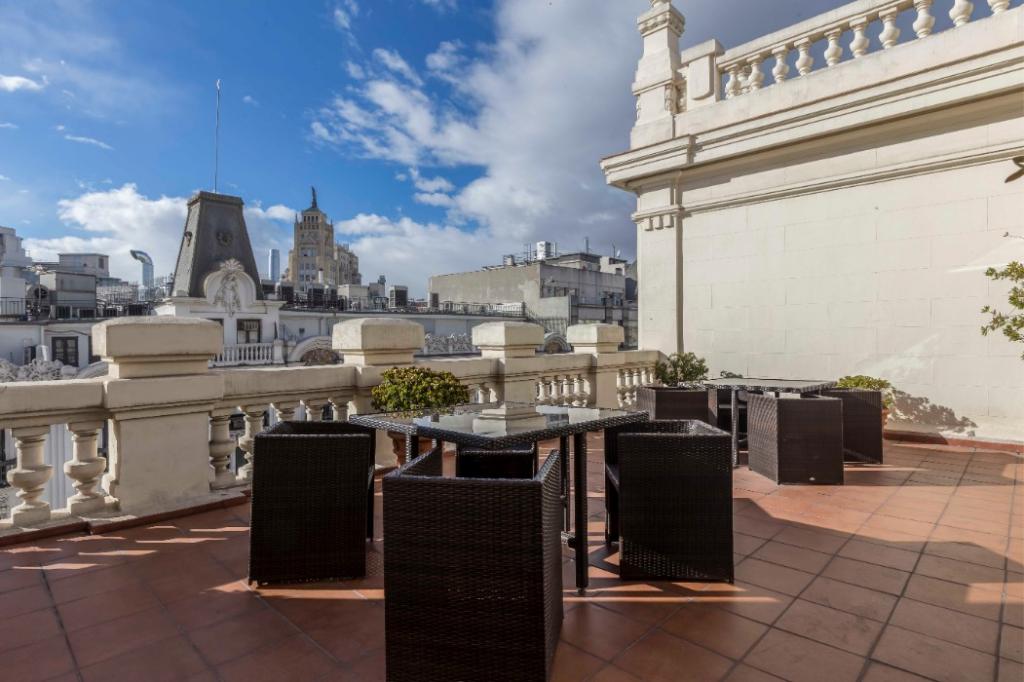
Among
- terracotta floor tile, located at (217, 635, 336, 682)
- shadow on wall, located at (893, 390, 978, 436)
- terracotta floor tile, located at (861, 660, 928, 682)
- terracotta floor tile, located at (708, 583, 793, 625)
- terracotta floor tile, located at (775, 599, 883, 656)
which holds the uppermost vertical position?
shadow on wall, located at (893, 390, 978, 436)

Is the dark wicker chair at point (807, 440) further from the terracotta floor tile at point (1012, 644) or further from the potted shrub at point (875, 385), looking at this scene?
the terracotta floor tile at point (1012, 644)

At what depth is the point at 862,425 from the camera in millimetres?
5371

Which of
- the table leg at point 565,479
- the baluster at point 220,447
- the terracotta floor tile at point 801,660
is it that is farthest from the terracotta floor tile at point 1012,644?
the baluster at point 220,447

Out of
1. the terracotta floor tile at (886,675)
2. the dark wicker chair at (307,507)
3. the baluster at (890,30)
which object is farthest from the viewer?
the baluster at (890,30)

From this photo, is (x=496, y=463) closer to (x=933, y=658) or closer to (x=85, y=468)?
(x=933, y=658)

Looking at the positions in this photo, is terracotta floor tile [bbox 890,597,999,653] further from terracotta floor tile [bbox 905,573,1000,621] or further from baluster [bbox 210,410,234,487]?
baluster [bbox 210,410,234,487]

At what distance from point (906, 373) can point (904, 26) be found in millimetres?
4557

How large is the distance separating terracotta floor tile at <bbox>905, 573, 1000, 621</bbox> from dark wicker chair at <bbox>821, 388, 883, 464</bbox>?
2888mm

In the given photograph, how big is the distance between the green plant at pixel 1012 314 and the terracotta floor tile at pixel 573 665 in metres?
5.46

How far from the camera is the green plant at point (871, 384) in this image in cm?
622

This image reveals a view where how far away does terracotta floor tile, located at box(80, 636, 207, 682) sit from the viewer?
2.00 meters

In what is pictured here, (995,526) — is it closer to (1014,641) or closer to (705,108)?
(1014,641)

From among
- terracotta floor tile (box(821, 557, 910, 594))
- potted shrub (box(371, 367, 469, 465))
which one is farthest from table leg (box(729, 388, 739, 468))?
potted shrub (box(371, 367, 469, 465))

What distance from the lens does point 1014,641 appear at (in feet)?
7.22
